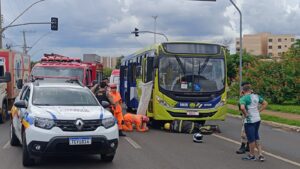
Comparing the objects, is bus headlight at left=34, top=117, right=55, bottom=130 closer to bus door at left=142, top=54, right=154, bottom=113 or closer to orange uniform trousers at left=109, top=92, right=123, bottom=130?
orange uniform trousers at left=109, top=92, right=123, bottom=130

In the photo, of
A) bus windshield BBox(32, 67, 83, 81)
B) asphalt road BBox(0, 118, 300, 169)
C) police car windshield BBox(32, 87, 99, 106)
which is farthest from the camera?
bus windshield BBox(32, 67, 83, 81)

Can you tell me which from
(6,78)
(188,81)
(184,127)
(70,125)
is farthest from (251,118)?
(6,78)

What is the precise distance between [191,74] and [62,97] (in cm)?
711

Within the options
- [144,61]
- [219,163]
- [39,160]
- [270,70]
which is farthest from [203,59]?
[270,70]

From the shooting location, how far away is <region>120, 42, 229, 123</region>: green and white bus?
16734 millimetres

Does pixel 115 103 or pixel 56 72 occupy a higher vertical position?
pixel 56 72

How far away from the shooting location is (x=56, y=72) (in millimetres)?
21609

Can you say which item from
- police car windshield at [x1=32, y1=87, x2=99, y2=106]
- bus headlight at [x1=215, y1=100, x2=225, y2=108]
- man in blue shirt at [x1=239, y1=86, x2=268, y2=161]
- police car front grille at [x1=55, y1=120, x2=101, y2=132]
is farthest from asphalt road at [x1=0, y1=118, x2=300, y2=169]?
bus headlight at [x1=215, y1=100, x2=225, y2=108]

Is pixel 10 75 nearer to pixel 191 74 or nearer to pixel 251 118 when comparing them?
pixel 191 74

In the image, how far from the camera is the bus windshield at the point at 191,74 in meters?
16.8

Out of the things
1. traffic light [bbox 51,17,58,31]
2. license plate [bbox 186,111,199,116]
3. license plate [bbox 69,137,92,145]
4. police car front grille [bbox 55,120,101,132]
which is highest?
traffic light [bbox 51,17,58,31]

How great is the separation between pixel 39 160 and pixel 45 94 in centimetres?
144

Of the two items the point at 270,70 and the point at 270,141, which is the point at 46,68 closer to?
the point at 270,141

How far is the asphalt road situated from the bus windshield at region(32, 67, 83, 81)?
601cm
